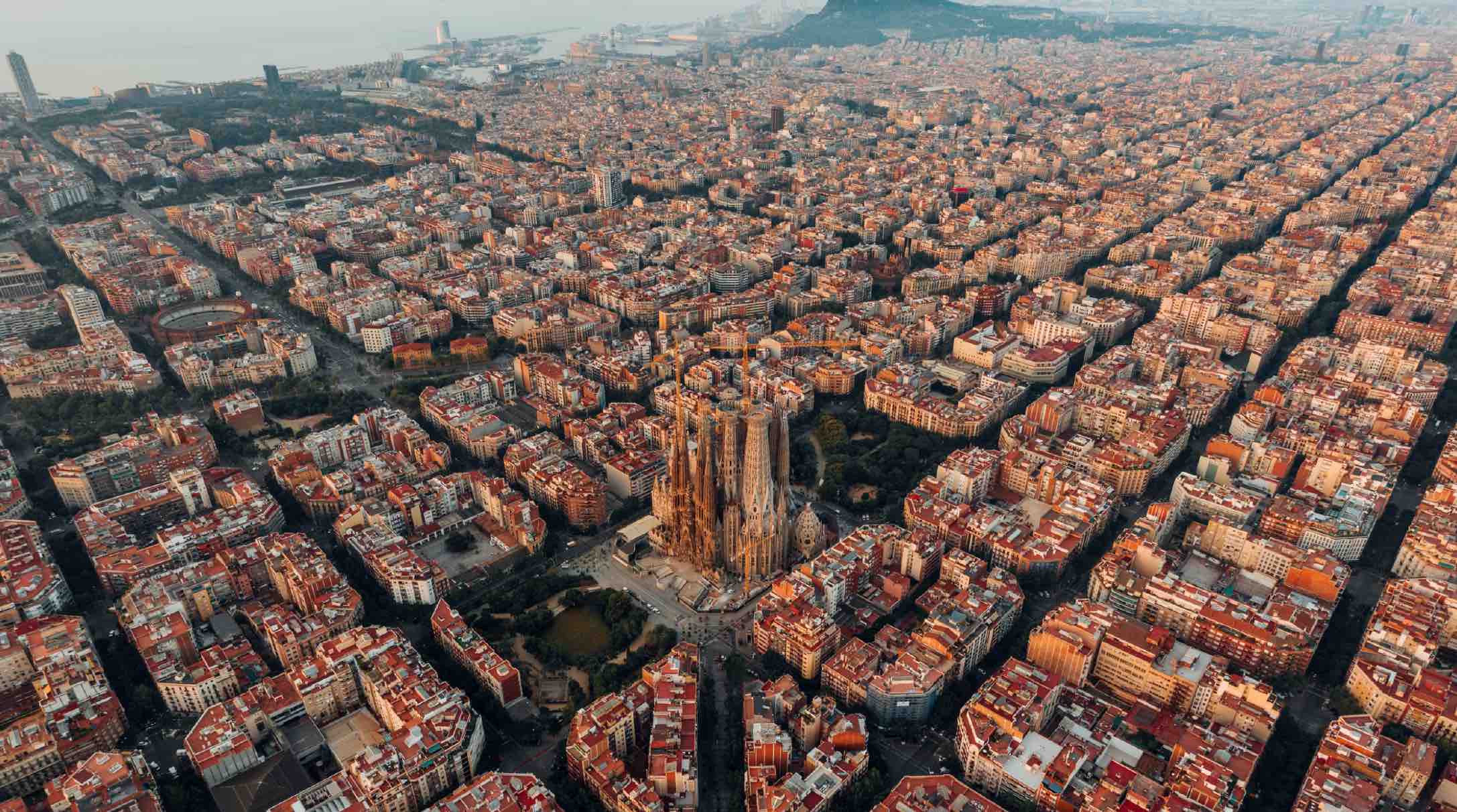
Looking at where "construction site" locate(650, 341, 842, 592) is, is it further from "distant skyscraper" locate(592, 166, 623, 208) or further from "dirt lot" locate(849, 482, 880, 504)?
"distant skyscraper" locate(592, 166, 623, 208)

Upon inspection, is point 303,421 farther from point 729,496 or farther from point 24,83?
point 24,83

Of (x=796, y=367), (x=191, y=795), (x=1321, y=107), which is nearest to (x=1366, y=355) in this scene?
(x=796, y=367)

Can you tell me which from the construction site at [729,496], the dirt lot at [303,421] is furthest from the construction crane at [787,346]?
the dirt lot at [303,421]

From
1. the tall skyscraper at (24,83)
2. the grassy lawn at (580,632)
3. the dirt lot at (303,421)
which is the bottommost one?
the grassy lawn at (580,632)

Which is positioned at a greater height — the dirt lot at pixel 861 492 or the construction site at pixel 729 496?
the construction site at pixel 729 496

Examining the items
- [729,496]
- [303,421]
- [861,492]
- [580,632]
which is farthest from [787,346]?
[303,421]

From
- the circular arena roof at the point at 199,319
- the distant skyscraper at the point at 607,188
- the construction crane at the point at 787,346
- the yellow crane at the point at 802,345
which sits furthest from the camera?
the distant skyscraper at the point at 607,188

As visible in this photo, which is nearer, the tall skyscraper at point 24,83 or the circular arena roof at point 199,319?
the circular arena roof at point 199,319

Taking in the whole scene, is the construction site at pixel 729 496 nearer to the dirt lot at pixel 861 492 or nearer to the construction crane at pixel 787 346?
the dirt lot at pixel 861 492

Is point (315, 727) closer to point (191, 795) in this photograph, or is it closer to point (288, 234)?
point (191, 795)
